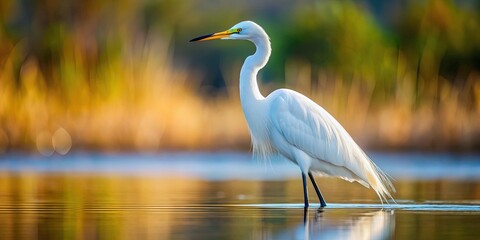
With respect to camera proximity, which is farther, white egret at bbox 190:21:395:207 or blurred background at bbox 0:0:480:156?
blurred background at bbox 0:0:480:156

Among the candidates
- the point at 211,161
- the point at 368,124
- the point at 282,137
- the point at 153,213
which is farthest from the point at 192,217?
the point at 368,124

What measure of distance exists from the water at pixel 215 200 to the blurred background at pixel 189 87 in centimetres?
53

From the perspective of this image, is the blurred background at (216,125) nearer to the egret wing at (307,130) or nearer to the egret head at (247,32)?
the egret wing at (307,130)

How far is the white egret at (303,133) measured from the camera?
1134 cm

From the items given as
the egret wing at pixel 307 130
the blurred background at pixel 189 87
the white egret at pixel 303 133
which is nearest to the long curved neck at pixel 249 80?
the white egret at pixel 303 133

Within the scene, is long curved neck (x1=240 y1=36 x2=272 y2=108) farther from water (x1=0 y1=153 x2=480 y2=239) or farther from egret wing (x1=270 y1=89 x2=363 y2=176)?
water (x1=0 y1=153 x2=480 y2=239)

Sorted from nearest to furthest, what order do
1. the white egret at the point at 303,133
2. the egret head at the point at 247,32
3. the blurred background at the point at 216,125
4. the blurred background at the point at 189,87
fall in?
the blurred background at the point at 216,125
the white egret at the point at 303,133
the egret head at the point at 247,32
the blurred background at the point at 189,87

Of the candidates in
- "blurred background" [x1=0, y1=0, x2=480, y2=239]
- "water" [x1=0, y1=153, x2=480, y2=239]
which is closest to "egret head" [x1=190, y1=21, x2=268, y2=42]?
"blurred background" [x1=0, y1=0, x2=480, y2=239]

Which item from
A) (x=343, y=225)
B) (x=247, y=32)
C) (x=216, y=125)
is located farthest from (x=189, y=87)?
(x=343, y=225)

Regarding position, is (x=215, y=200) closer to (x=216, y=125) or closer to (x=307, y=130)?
(x=307, y=130)

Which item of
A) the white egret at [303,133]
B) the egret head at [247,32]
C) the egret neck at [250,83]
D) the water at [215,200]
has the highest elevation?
the egret head at [247,32]

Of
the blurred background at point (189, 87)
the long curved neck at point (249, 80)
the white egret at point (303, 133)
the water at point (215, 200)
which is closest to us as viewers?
the water at point (215, 200)

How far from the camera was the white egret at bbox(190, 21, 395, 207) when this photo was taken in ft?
37.2

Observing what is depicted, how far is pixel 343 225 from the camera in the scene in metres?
8.61
